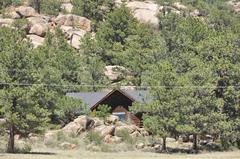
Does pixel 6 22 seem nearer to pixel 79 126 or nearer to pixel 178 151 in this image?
pixel 79 126

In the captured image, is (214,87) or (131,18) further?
(131,18)

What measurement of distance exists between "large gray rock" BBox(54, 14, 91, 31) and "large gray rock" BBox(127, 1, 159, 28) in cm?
1341

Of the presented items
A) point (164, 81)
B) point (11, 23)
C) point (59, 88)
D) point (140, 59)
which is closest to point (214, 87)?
point (164, 81)

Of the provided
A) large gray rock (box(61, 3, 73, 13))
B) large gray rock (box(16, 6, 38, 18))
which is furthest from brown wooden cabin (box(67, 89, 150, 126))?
large gray rock (box(61, 3, 73, 13))

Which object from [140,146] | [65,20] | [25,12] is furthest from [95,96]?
[25,12]

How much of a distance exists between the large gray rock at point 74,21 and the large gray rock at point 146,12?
528 inches

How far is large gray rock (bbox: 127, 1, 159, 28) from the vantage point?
111287mm

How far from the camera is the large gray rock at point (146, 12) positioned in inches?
4381

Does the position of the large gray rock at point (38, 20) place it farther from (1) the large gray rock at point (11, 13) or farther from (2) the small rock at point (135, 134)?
(2) the small rock at point (135, 134)

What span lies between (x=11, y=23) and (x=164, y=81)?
5252 cm

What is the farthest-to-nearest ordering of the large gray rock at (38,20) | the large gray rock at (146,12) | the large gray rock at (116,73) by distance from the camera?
the large gray rock at (146,12)
the large gray rock at (38,20)
the large gray rock at (116,73)

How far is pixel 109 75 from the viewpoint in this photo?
8206 centimetres

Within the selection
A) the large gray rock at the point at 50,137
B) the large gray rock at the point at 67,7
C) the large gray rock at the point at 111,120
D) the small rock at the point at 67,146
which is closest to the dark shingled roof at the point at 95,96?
the large gray rock at the point at 111,120

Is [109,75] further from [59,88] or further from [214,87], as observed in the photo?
[214,87]
